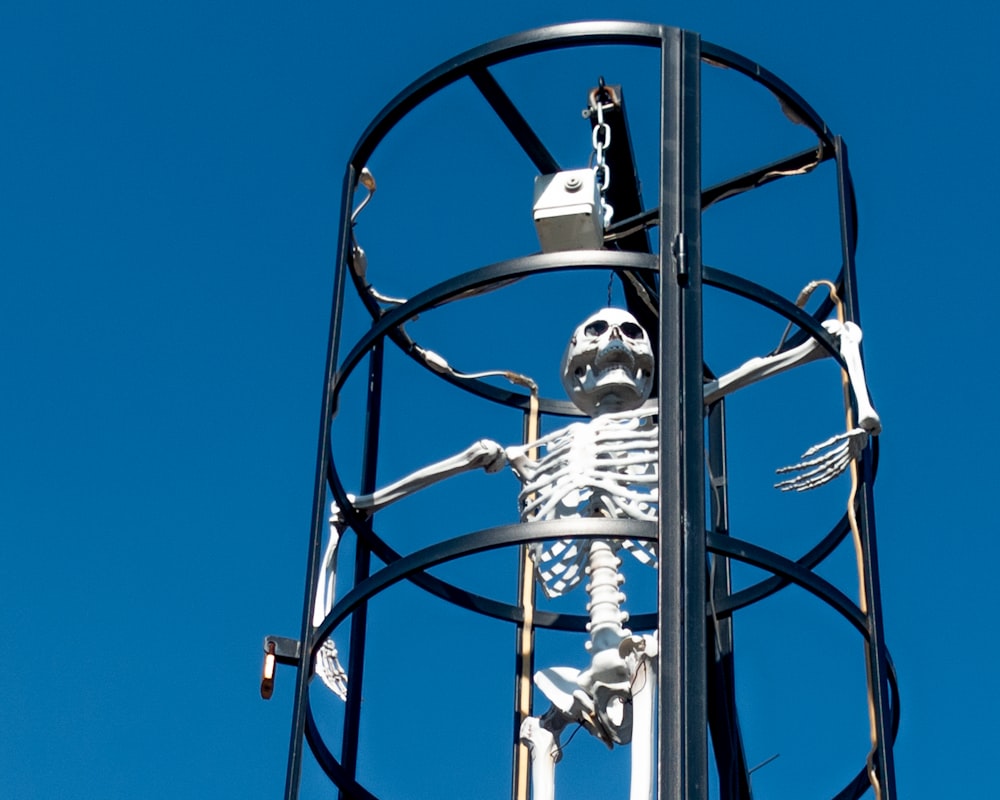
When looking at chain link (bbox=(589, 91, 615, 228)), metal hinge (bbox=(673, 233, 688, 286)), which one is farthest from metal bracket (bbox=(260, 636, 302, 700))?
chain link (bbox=(589, 91, 615, 228))

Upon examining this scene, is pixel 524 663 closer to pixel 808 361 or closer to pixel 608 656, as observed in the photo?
pixel 608 656

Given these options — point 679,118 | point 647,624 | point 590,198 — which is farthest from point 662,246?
point 647,624

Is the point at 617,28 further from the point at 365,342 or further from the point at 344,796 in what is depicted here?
the point at 344,796

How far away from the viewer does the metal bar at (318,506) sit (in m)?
12.4

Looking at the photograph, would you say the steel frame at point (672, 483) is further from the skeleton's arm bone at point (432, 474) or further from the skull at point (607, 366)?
the skull at point (607, 366)

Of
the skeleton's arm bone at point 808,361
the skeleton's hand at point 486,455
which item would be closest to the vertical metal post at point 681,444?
the skeleton's arm bone at point 808,361

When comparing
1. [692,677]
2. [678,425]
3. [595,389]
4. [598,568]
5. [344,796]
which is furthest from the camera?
[595,389]

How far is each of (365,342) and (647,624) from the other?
10.5 feet

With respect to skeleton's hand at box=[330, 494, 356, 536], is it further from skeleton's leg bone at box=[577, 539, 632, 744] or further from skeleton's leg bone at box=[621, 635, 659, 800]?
skeleton's leg bone at box=[621, 635, 659, 800]

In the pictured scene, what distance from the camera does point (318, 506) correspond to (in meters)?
13.4

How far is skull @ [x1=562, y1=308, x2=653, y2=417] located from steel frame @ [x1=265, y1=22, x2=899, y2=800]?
90cm

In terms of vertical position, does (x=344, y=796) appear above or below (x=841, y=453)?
below

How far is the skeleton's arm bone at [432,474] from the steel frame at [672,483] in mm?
155

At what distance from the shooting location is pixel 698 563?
11766 millimetres
